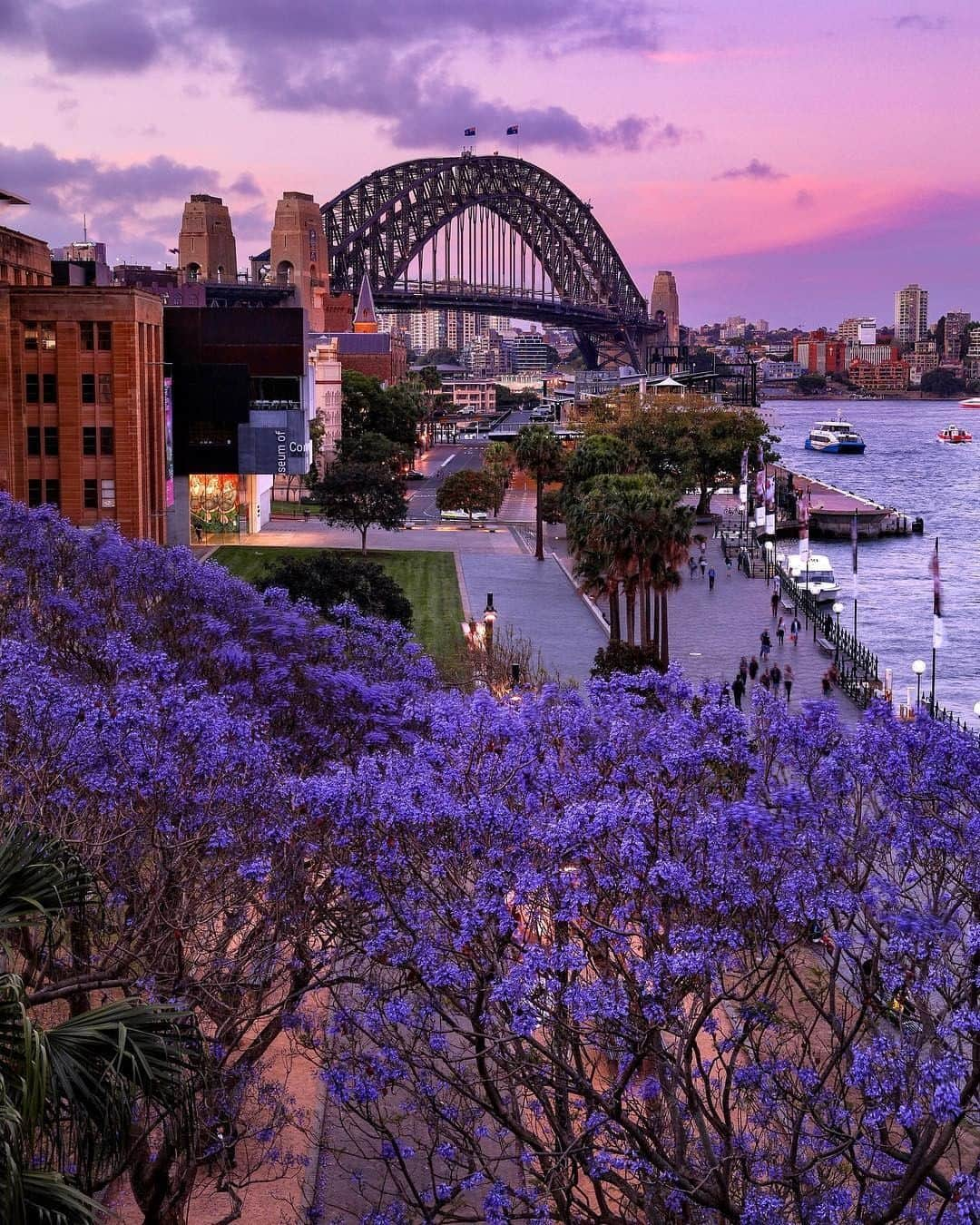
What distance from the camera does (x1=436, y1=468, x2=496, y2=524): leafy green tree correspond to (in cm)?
10281

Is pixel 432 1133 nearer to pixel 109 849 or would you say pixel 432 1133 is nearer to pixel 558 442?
pixel 109 849

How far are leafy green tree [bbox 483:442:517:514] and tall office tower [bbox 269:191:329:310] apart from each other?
2722 inches

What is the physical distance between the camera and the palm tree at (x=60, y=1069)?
32.3ft

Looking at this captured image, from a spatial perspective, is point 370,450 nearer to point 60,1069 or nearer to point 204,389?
point 204,389

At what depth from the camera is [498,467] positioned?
113312 mm

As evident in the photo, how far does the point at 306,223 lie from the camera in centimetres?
19262

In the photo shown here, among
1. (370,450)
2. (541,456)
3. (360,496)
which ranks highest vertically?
(370,450)

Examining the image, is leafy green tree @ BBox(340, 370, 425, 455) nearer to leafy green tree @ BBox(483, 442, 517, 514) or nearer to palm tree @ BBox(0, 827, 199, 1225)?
leafy green tree @ BBox(483, 442, 517, 514)

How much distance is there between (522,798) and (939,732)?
4.95 metres

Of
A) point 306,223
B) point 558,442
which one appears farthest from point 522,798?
point 306,223

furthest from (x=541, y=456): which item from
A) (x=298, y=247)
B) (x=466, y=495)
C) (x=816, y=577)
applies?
(x=298, y=247)

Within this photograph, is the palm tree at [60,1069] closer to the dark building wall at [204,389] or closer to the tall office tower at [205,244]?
the dark building wall at [204,389]

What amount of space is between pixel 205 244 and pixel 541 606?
13499 centimetres

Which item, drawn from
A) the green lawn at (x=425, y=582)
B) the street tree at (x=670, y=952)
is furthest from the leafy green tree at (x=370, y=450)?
the street tree at (x=670, y=952)
